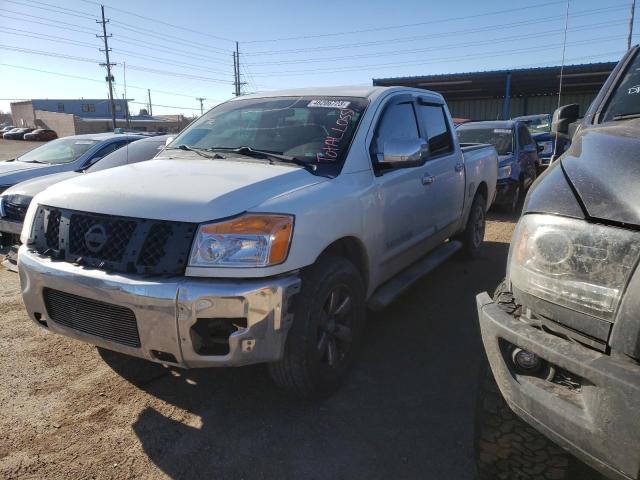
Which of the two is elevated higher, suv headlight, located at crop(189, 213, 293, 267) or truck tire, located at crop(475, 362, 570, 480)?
suv headlight, located at crop(189, 213, 293, 267)

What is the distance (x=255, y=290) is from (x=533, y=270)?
3.89ft

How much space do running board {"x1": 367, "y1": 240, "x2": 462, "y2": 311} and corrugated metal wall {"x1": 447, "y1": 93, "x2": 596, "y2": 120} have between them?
30.4 metres

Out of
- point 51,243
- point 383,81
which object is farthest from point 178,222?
point 383,81

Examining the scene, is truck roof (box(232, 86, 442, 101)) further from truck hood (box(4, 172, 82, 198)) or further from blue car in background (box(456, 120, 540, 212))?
blue car in background (box(456, 120, 540, 212))

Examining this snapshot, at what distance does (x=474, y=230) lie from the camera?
5.69m

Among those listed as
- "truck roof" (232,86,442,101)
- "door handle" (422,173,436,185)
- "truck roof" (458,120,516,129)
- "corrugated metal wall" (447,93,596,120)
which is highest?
"corrugated metal wall" (447,93,596,120)

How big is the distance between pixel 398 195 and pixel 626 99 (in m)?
1.54

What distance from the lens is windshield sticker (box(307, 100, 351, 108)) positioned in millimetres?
3455

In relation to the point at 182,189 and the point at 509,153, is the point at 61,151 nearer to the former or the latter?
the point at 182,189

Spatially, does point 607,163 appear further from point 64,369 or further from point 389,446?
point 64,369

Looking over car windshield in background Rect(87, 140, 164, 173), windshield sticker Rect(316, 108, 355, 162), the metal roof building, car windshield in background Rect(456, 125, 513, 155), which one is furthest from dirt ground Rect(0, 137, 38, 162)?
windshield sticker Rect(316, 108, 355, 162)

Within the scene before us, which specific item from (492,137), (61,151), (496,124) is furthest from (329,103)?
(496,124)

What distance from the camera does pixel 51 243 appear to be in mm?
2648

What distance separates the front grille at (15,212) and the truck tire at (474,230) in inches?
184
